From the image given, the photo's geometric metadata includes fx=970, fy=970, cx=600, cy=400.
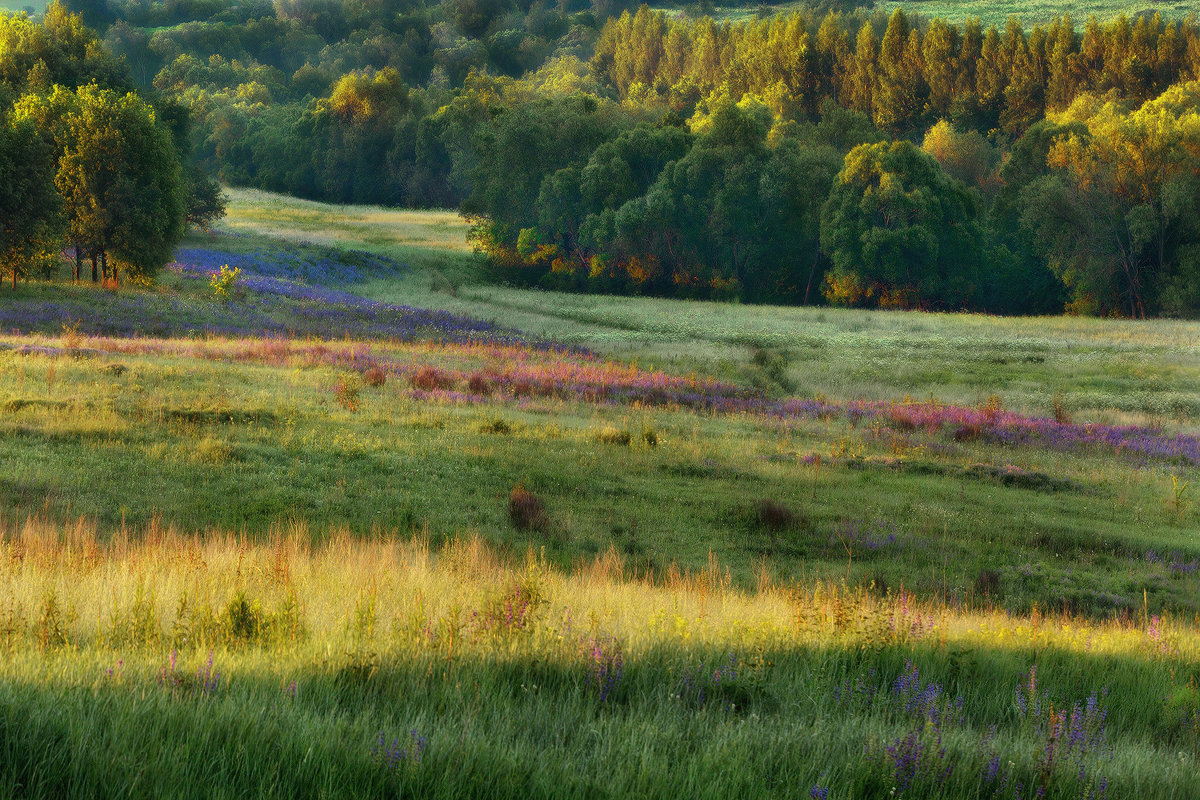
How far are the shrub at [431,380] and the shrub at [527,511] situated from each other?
1226 centimetres

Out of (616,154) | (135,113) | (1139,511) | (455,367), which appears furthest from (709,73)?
(1139,511)

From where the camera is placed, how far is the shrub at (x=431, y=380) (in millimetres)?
29172

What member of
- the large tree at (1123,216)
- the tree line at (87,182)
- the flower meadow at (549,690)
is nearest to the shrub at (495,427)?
the flower meadow at (549,690)

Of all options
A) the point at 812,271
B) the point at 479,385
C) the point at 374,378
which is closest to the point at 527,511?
the point at 479,385

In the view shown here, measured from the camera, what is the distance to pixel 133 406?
21.2 m

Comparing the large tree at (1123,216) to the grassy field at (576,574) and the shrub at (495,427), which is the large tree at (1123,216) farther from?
the shrub at (495,427)

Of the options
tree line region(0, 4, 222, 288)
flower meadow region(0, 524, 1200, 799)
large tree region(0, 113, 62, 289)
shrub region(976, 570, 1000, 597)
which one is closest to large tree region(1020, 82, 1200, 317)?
tree line region(0, 4, 222, 288)

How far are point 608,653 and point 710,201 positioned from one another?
7911cm

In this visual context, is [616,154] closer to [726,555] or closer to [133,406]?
[133,406]

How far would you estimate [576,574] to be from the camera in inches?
484

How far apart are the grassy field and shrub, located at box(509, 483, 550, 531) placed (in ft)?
0.41

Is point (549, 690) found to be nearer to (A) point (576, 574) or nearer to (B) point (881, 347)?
(A) point (576, 574)

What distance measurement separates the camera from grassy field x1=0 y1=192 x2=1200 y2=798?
16.6 feet

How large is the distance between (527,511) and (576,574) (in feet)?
12.5
